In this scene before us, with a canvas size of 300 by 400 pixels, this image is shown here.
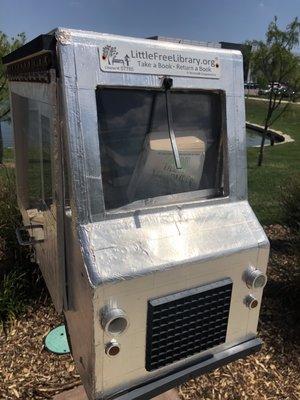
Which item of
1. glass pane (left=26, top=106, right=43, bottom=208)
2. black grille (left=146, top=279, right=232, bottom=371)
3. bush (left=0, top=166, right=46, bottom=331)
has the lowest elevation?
bush (left=0, top=166, right=46, bottom=331)

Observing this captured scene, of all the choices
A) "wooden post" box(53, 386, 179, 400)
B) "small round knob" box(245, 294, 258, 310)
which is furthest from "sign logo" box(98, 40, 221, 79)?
"wooden post" box(53, 386, 179, 400)

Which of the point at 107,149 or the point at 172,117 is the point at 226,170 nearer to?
the point at 172,117

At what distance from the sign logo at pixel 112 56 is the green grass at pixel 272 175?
14.3 feet

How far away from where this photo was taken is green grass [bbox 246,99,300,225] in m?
7.26

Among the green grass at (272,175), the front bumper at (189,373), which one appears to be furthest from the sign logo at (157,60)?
the green grass at (272,175)

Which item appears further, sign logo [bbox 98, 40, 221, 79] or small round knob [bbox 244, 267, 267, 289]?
small round knob [bbox 244, 267, 267, 289]

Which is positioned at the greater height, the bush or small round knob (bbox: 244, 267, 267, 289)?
small round knob (bbox: 244, 267, 267, 289)

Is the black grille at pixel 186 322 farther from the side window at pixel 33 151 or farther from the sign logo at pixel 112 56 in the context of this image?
the sign logo at pixel 112 56

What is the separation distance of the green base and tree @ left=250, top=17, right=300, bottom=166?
1053 cm

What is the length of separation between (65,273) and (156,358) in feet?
2.52

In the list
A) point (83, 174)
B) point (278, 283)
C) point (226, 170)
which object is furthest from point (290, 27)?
point (83, 174)

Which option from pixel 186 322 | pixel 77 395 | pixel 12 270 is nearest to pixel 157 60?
pixel 186 322

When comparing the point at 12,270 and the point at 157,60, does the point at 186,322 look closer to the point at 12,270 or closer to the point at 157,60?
the point at 157,60

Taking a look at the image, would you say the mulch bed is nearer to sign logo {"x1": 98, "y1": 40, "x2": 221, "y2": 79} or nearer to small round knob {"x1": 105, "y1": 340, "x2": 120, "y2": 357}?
small round knob {"x1": 105, "y1": 340, "x2": 120, "y2": 357}
